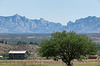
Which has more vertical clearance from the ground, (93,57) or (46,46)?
(46,46)

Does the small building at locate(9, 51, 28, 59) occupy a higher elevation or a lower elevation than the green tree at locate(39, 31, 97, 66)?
lower

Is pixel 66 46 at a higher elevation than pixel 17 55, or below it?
higher

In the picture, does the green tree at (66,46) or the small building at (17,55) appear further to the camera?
the small building at (17,55)

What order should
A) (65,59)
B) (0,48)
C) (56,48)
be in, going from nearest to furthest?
(56,48) → (65,59) → (0,48)

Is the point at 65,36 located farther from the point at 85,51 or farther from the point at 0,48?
the point at 0,48

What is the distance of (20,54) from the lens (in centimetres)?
12738

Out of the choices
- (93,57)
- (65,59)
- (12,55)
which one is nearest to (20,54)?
(12,55)

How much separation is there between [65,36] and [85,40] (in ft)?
13.2

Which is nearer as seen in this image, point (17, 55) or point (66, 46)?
point (66, 46)

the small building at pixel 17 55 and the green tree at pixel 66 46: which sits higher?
the green tree at pixel 66 46

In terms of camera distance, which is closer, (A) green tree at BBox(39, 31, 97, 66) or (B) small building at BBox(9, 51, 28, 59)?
(A) green tree at BBox(39, 31, 97, 66)

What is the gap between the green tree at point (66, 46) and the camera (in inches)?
2138

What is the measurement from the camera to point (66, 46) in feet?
180

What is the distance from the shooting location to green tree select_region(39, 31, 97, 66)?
178 ft
